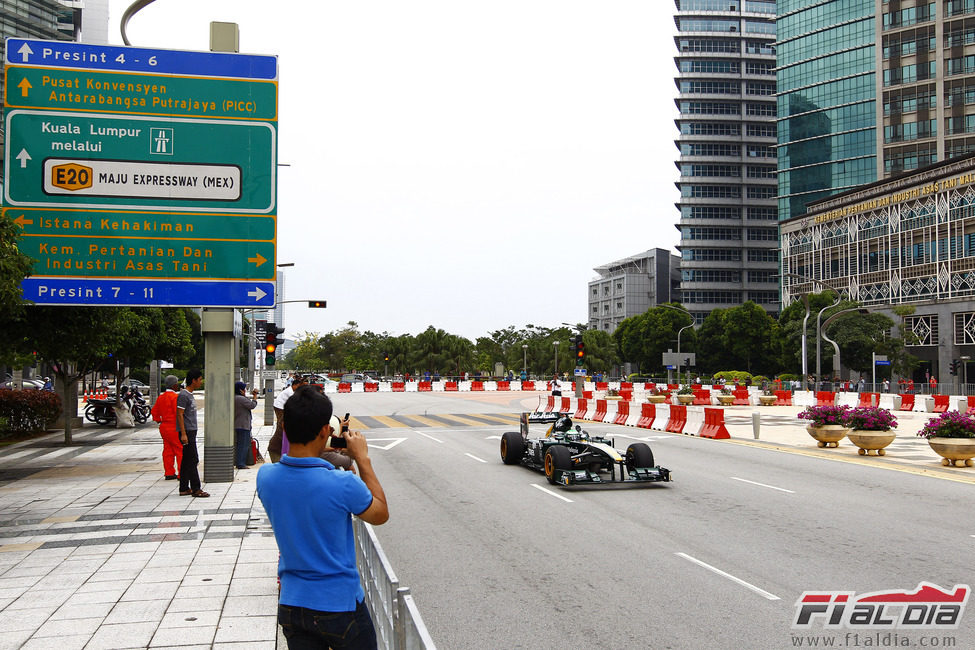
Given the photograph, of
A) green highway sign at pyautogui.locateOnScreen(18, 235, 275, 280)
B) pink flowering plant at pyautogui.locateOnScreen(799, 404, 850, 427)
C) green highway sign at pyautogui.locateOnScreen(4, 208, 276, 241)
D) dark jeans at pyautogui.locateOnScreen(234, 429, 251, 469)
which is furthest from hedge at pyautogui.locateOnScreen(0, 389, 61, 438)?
pink flowering plant at pyautogui.locateOnScreen(799, 404, 850, 427)

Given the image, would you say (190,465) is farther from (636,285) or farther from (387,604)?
(636,285)

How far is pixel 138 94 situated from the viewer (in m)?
13.7

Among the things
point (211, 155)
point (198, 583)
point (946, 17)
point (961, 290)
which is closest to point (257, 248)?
point (211, 155)

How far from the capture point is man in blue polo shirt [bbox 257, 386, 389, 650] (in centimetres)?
354

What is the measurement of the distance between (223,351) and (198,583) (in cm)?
723

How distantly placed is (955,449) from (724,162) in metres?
120

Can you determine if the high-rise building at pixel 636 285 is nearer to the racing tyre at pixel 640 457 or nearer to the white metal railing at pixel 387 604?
the racing tyre at pixel 640 457

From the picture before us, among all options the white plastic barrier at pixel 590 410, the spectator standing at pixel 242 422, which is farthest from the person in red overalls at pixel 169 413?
the white plastic barrier at pixel 590 410

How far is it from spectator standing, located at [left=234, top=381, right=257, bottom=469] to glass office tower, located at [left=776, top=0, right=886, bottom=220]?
106109 mm

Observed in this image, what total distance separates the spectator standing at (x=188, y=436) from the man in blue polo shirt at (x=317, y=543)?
9290mm

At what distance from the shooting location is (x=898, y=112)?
93.4 metres

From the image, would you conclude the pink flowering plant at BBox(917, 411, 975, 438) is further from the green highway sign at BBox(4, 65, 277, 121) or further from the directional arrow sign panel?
the green highway sign at BBox(4, 65, 277, 121)

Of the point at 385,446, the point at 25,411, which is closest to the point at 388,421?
the point at 385,446

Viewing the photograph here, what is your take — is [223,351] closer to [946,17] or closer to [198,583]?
[198,583]
